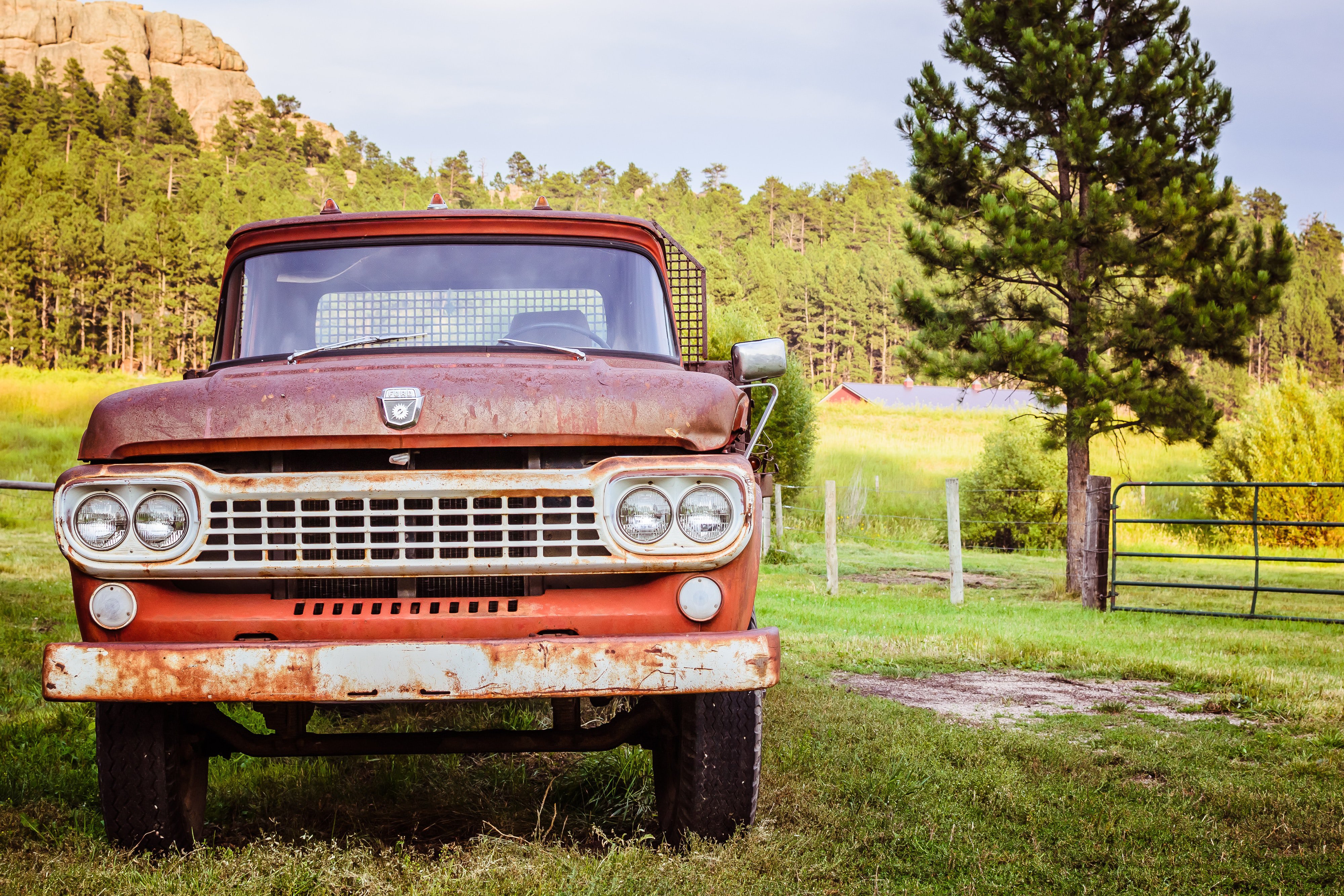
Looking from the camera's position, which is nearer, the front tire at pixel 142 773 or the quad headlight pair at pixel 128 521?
the quad headlight pair at pixel 128 521

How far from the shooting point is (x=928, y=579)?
59.8ft

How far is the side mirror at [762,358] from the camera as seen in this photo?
13.4 ft

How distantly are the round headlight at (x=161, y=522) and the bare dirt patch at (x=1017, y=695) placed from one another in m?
4.22

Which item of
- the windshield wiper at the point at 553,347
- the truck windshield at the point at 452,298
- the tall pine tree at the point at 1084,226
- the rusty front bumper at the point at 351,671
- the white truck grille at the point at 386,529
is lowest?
the rusty front bumper at the point at 351,671

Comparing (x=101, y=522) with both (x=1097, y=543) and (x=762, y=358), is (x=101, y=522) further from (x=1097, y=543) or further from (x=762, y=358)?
(x=1097, y=543)

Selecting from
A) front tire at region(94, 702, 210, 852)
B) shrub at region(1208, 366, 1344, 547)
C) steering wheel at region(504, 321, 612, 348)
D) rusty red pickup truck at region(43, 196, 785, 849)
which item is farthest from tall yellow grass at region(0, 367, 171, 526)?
shrub at region(1208, 366, 1344, 547)

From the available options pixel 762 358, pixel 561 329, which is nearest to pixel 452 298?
pixel 561 329

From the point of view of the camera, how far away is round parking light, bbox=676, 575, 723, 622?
3.01 metres

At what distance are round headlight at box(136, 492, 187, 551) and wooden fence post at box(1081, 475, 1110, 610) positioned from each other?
38.3ft

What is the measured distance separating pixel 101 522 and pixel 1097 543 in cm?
1204

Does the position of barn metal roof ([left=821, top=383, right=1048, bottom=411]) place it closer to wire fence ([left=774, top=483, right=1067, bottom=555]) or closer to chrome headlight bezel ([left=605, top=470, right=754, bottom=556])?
wire fence ([left=774, top=483, right=1067, bottom=555])

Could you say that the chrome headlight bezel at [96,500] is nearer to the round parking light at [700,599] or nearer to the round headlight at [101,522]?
the round headlight at [101,522]

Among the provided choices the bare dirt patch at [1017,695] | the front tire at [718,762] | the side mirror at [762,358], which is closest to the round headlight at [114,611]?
the front tire at [718,762]

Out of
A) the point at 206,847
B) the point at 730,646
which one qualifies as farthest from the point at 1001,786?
the point at 206,847
